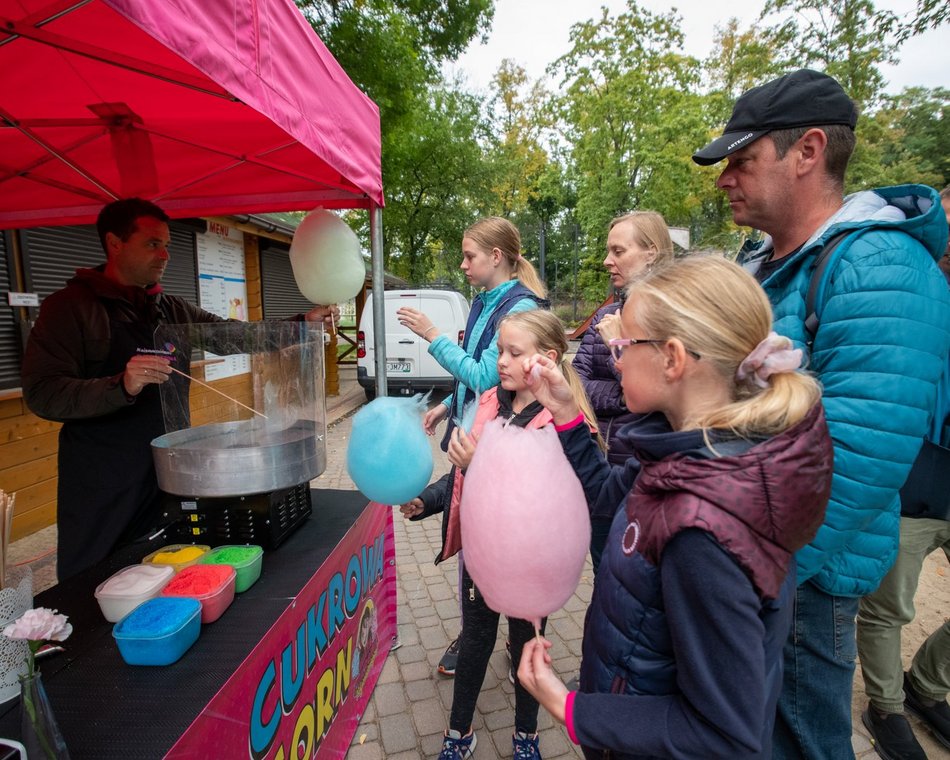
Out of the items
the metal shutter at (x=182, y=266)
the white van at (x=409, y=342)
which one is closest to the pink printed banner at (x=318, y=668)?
the metal shutter at (x=182, y=266)

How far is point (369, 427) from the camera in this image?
60.4 inches

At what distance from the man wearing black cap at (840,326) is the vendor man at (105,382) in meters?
2.21

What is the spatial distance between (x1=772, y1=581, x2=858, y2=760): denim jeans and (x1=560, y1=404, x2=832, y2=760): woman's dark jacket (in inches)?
16.1

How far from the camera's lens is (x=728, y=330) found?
906mm

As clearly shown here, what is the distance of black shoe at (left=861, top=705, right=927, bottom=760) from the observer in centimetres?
197

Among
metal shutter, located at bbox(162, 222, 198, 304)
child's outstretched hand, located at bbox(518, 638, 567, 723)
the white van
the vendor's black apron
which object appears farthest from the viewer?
the white van

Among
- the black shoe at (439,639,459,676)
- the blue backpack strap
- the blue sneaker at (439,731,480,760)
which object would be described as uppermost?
the blue backpack strap

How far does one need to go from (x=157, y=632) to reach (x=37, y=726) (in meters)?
0.31

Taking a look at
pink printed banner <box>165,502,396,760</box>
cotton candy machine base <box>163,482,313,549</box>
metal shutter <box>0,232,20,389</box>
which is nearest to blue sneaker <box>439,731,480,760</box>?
pink printed banner <box>165,502,396,760</box>

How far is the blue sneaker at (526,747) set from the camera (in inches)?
74.6

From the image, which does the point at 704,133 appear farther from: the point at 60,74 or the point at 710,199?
the point at 60,74

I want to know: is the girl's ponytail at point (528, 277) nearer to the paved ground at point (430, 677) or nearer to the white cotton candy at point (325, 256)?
the white cotton candy at point (325, 256)

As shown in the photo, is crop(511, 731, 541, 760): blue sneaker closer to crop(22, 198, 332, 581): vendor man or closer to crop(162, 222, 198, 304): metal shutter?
crop(22, 198, 332, 581): vendor man

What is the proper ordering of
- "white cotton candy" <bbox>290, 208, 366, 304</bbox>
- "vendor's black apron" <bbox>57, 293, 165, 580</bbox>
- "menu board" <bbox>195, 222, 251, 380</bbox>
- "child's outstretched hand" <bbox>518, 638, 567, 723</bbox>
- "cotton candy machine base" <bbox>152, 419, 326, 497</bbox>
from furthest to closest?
"menu board" <bbox>195, 222, 251, 380</bbox> → "white cotton candy" <bbox>290, 208, 366, 304</bbox> → "vendor's black apron" <bbox>57, 293, 165, 580</bbox> → "cotton candy machine base" <bbox>152, 419, 326, 497</bbox> → "child's outstretched hand" <bbox>518, 638, 567, 723</bbox>
